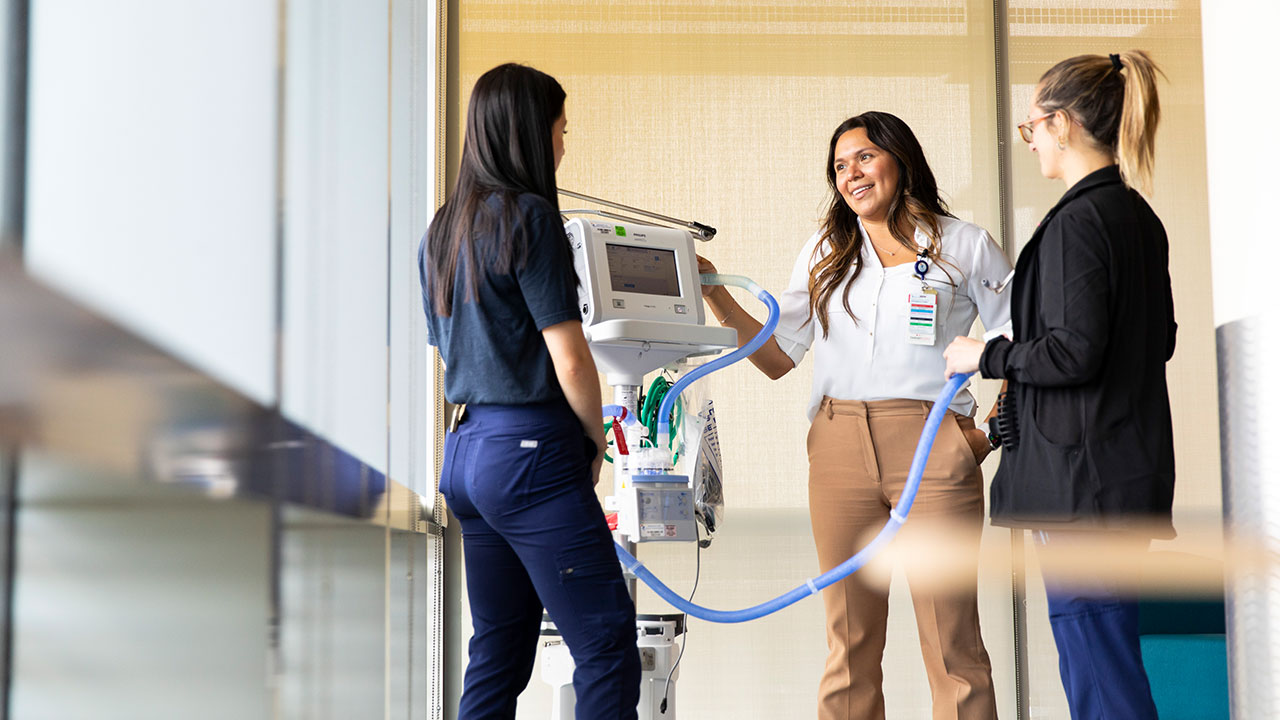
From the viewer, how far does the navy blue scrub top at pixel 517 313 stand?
5.18 ft

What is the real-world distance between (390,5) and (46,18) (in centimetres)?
179

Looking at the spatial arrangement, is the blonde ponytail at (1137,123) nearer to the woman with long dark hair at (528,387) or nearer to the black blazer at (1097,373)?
the black blazer at (1097,373)

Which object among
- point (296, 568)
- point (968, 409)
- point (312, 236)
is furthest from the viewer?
point (968, 409)

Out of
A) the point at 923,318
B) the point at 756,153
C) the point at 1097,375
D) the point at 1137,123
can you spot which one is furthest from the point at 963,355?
the point at 756,153

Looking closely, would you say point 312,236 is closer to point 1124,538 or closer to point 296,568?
point 296,568

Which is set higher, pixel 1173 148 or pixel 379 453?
pixel 1173 148

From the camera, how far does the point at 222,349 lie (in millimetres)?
1224

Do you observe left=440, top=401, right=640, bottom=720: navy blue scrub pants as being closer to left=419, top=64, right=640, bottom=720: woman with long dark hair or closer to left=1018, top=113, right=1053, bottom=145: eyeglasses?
left=419, top=64, right=640, bottom=720: woman with long dark hair

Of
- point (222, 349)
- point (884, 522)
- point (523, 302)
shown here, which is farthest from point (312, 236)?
point (884, 522)

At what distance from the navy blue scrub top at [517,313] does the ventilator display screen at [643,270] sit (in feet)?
1.11

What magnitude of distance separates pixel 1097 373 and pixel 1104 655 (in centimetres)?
44

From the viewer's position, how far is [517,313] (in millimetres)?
1621

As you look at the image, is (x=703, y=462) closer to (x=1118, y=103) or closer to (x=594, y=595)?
(x=594, y=595)

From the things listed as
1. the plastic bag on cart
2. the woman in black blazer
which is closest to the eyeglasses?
the woman in black blazer
